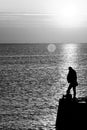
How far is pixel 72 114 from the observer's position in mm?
18625

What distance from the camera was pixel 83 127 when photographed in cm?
1894

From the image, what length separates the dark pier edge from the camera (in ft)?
60.7

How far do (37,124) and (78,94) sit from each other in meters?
19.2

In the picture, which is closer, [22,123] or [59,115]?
[59,115]

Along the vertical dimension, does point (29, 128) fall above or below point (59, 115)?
below

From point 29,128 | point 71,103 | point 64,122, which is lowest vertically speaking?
point 29,128

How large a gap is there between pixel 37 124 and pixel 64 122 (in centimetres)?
1031

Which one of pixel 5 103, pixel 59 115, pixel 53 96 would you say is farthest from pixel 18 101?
pixel 59 115

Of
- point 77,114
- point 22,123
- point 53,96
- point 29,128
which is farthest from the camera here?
point 53,96

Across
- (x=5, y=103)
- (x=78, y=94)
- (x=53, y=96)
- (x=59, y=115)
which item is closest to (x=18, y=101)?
(x=5, y=103)

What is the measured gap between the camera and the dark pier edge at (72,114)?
1852 centimetres

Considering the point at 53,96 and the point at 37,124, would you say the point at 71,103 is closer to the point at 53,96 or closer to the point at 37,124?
the point at 37,124

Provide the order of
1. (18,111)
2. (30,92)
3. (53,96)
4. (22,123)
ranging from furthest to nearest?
(30,92) < (53,96) < (18,111) < (22,123)

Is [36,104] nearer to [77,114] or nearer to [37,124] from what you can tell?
[37,124]
